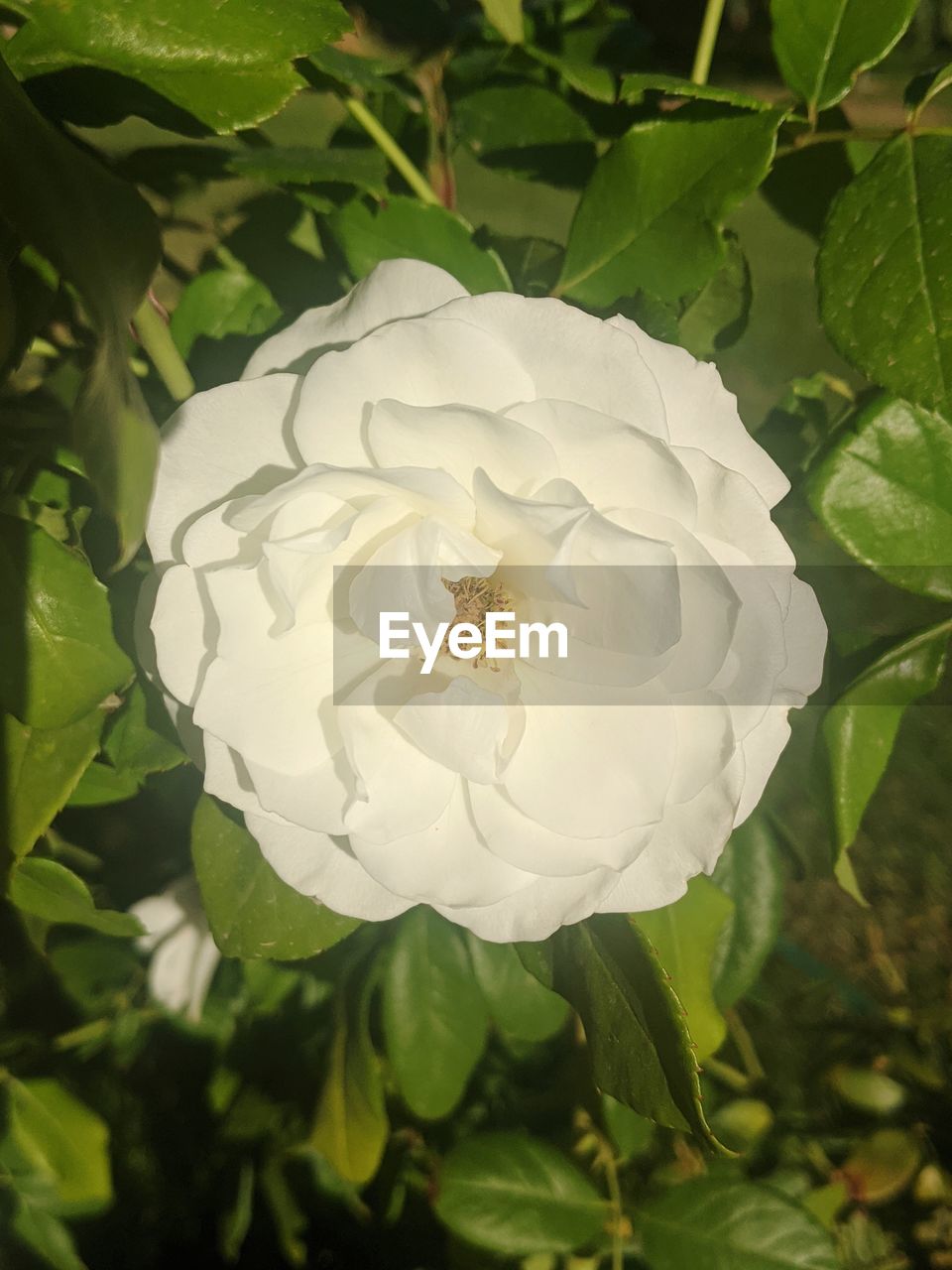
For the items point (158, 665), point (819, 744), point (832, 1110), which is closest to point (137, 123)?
point (158, 665)

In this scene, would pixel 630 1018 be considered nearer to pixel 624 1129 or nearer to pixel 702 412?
pixel 702 412

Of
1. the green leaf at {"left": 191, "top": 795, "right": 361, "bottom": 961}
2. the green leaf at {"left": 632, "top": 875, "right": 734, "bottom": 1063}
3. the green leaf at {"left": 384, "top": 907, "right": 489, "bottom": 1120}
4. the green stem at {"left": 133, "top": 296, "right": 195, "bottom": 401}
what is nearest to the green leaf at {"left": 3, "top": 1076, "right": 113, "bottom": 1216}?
the green leaf at {"left": 384, "top": 907, "right": 489, "bottom": 1120}

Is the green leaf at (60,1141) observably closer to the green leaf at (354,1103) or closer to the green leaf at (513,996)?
the green leaf at (354,1103)

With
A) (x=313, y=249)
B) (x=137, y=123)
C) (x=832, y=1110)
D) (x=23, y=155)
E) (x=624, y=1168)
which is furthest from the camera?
(x=137, y=123)

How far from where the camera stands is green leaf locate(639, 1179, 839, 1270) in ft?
2.36

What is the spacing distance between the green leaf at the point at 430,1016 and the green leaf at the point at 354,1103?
51mm

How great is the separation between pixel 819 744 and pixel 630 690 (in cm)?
15

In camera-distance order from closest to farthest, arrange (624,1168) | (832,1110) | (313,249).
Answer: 1. (313,249)
2. (624,1168)
3. (832,1110)

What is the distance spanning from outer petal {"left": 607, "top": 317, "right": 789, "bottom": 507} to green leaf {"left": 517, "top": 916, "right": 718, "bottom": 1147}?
246 millimetres

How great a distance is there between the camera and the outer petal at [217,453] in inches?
17.0

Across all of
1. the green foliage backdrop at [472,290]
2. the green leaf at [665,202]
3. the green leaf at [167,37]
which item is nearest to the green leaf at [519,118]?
the green foliage backdrop at [472,290]

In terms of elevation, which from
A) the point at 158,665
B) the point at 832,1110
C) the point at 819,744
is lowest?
the point at 832,1110

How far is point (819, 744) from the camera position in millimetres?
551

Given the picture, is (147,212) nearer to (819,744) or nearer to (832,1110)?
(819,744)
